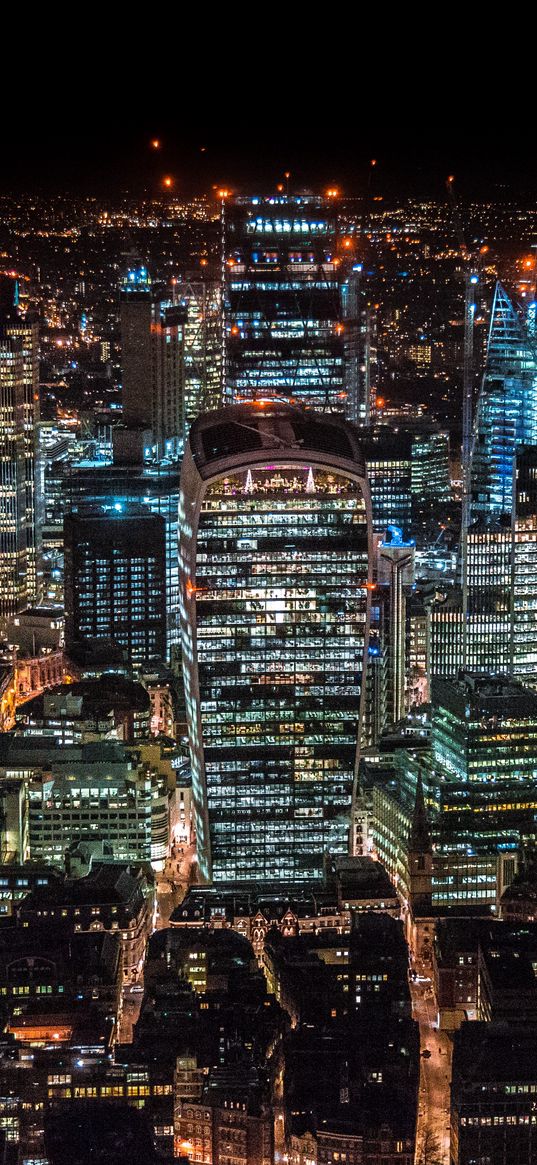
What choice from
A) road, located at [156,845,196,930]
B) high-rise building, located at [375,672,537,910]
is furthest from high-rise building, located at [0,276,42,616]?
high-rise building, located at [375,672,537,910]

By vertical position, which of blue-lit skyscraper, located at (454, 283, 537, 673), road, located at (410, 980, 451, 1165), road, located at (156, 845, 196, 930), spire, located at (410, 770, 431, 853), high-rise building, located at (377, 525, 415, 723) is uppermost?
blue-lit skyscraper, located at (454, 283, 537, 673)

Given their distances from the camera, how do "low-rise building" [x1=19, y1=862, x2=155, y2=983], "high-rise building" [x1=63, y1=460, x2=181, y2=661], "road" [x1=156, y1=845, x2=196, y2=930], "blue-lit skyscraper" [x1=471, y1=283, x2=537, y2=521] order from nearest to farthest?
"low-rise building" [x1=19, y1=862, x2=155, y2=983], "road" [x1=156, y1=845, x2=196, y2=930], "high-rise building" [x1=63, y1=460, x2=181, y2=661], "blue-lit skyscraper" [x1=471, y1=283, x2=537, y2=521]

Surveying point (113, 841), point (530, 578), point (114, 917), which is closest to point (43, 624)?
point (530, 578)

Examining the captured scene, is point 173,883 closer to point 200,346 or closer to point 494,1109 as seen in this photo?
point 494,1109

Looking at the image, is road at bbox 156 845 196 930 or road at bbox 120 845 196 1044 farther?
road at bbox 156 845 196 930

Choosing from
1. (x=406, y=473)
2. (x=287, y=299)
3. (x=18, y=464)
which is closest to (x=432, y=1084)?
(x=287, y=299)

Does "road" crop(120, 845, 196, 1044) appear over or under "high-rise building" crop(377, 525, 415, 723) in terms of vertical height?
under

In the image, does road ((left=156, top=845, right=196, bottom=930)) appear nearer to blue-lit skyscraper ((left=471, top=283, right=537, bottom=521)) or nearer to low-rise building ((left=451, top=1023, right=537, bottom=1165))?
low-rise building ((left=451, top=1023, right=537, bottom=1165))
